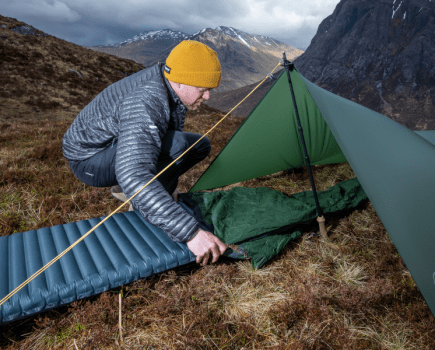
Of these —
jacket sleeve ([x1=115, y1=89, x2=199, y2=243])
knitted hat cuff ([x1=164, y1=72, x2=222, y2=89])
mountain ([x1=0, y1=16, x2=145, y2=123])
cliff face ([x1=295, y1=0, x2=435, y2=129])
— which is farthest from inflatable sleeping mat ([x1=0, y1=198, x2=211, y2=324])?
cliff face ([x1=295, y1=0, x2=435, y2=129])

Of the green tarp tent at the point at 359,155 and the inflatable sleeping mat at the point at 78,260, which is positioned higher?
the green tarp tent at the point at 359,155

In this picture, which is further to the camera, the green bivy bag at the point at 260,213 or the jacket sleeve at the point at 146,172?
the green bivy bag at the point at 260,213

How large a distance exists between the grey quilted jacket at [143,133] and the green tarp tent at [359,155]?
50.0 inches

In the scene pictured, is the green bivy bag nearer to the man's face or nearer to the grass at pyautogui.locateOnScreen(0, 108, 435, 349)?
the grass at pyautogui.locateOnScreen(0, 108, 435, 349)

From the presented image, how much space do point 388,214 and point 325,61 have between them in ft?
371

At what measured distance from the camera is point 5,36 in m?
17.1

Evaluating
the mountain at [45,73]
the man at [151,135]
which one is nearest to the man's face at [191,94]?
the man at [151,135]

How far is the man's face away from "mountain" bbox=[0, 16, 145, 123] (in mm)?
11870

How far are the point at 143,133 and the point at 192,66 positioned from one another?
66cm

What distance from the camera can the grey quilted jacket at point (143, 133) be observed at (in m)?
1.64

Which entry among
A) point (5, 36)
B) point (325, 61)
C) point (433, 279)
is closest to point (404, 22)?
point (325, 61)

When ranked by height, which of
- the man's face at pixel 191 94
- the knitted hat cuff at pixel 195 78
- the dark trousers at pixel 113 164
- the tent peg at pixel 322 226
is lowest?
the tent peg at pixel 322 226

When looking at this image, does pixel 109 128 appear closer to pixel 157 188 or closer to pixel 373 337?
pixel 157 188

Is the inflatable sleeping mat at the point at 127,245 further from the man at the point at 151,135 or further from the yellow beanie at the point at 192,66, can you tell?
the yellow beanie at the point at 192,66
